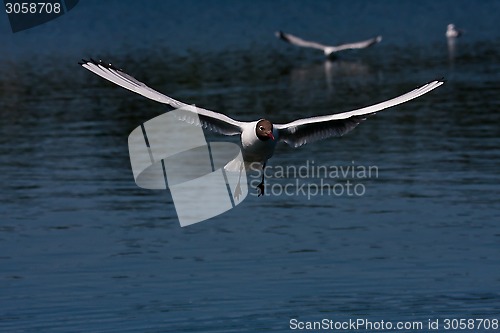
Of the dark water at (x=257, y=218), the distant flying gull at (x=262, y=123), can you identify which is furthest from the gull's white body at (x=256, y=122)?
the dark water at (x=257, y=218)

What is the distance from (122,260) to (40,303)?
2331mm

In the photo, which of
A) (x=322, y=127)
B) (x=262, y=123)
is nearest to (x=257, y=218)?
(x=322, y=127)

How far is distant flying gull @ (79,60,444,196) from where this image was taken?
1571cm

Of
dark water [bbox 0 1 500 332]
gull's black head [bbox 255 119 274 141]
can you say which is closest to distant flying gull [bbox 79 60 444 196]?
gull's black head [bbox 255 119 274 141]

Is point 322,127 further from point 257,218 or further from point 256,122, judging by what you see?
point 257,218

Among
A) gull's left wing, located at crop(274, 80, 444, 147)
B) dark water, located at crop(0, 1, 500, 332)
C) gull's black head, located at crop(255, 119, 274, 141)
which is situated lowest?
dark water, located at crop(0, 1, 500, 332)

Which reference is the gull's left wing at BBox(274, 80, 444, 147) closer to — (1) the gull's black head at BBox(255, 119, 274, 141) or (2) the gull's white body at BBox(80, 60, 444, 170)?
(2) the gull's white body at BBox(80, 60, 444, 170)

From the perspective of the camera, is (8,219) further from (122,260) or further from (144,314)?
(144,314)

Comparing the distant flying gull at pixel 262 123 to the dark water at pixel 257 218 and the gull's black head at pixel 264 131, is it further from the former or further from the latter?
the dark water at pixel 257 218

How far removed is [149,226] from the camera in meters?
22.3

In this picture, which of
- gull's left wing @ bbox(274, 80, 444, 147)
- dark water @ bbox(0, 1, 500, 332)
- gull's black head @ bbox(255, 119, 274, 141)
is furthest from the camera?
dark water @ bbox(0, 1, 500, 332)

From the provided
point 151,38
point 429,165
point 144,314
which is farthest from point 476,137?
point 151,38

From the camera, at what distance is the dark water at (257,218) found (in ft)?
58.5

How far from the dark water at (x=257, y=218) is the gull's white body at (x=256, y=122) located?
2.28 meters
